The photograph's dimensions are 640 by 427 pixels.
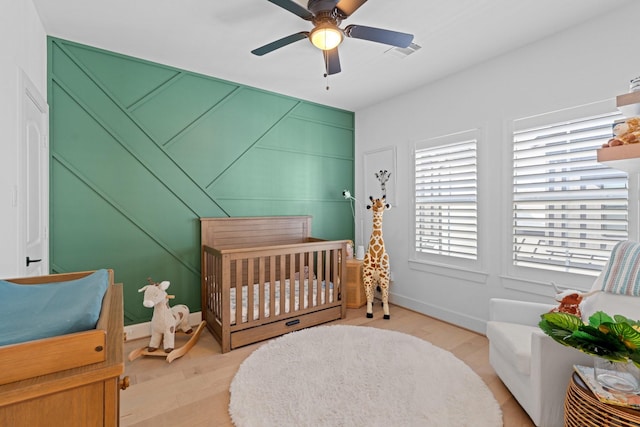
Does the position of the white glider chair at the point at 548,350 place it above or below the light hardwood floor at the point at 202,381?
above

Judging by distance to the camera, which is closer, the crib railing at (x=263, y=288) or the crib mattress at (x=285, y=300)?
the crib railing at (x=263, y=288)

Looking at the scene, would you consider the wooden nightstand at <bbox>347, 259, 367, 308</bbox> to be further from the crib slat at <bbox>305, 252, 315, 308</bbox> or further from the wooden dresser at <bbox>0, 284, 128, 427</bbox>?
the wooden dresser at <bbox>0, 284, 128, 427</bbox>

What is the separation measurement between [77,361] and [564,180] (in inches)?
A: 119

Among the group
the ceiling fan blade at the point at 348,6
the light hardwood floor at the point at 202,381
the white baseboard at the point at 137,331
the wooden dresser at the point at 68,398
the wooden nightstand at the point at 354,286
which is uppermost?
the ceiling fan blade at the point at 348,6

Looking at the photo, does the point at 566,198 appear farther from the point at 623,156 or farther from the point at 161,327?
the point at 161,327

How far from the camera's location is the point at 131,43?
96.1 inches

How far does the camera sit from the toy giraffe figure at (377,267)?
3195mm

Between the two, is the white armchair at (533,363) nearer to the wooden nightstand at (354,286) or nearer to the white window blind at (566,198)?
the white window blind at (566,198)

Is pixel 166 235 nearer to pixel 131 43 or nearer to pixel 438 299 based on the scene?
pixel 131 43

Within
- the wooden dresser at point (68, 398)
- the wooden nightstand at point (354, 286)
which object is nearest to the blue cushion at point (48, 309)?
the wooden dresser at point (68, 398)

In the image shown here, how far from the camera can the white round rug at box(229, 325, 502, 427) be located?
5.38 feet

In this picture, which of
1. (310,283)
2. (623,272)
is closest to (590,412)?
(623,272)

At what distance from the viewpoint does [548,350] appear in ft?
4.83

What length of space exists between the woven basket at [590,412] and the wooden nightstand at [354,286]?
2.28 m
